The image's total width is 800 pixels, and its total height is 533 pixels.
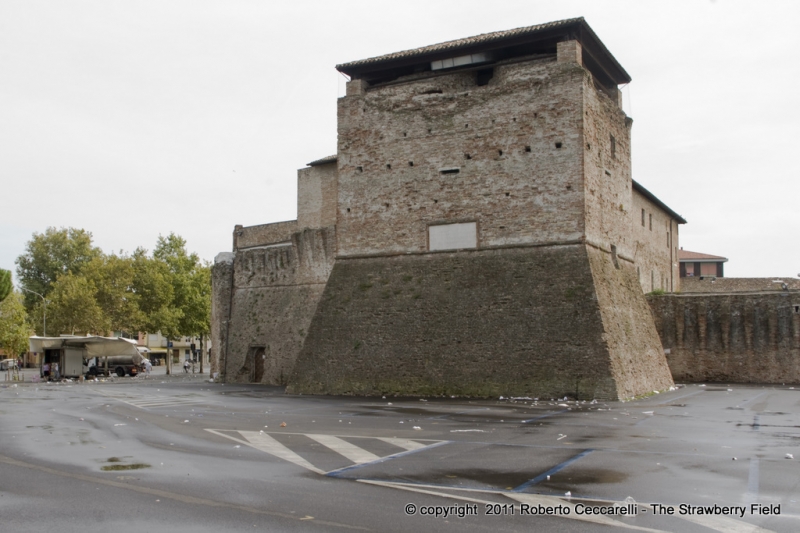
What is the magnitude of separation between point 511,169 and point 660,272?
19755mm

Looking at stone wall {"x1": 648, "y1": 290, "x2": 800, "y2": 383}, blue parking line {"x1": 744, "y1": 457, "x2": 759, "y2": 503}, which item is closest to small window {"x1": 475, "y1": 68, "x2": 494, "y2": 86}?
stone wall {"x1": 648, "y1": 290, "x2": 800, "y2": 383}

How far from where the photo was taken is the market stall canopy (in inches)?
1385

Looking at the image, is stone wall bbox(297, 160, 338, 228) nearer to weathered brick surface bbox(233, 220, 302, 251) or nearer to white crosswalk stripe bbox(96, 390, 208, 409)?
weathered brick surface bbox(233, 220, 302, 251)

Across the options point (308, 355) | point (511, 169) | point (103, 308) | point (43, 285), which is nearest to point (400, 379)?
point (308, 355)

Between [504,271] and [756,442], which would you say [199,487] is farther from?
[504,271]

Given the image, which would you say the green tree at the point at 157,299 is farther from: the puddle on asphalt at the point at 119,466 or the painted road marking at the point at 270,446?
the puddle on asphalt at the point at 119,466

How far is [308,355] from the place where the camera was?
22781mm

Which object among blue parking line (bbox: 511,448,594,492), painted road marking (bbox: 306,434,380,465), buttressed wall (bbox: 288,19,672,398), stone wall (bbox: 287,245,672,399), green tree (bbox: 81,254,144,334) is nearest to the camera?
blue parking line (bbox: 511,448,594,492)

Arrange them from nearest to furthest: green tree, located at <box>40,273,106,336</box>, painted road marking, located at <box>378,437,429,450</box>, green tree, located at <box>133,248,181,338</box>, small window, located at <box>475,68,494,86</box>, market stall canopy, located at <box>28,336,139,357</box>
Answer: painted road marking, located at <box>378,437,429,450</box>
small window, located at <box>475,68,494,86</box>
market stall canopy, located at <box>28,336,139,357</box>
green tree, located at <box>133,248,181,338</box>
green tree, located at <box>40,273,106,336</box>

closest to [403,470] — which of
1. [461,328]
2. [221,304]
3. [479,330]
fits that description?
[479,330]

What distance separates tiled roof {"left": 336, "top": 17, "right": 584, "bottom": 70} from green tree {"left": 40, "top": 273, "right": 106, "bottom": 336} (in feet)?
115

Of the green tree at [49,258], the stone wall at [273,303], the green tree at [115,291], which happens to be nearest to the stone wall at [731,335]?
the stone wall at [273,303]

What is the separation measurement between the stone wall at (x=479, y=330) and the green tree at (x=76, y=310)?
113 ft

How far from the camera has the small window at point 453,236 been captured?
22266 mm
